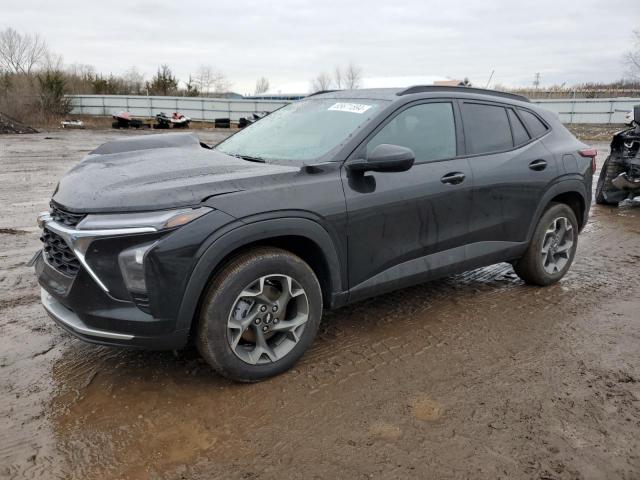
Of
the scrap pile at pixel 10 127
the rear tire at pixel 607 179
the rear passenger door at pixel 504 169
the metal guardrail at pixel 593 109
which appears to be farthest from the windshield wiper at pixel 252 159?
the metal guardrail at pixel 593 109

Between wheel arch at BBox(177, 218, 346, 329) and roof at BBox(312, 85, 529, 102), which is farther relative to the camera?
roof at BBox(312, 85, 529, 102)

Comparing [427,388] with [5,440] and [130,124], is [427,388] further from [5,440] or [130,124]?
[130,124]

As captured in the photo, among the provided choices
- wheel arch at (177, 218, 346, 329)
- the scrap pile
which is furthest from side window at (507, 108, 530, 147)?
the scrap pile

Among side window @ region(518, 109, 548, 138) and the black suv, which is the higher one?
side window @ region(518, 109, 548, 138)

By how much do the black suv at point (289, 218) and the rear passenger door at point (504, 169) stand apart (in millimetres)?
14

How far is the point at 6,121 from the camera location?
25875mm

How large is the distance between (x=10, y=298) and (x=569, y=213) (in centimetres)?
494

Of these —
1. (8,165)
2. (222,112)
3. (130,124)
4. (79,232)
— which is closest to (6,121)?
(130,124)

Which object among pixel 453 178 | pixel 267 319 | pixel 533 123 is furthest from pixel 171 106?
pixel 267 319

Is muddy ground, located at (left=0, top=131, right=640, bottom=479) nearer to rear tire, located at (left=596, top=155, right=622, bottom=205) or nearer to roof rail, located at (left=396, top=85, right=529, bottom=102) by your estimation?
roof rail, located at (left=396, top=85, right=529, bottom=102)

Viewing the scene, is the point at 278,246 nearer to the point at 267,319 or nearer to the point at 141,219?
the point at 267,319

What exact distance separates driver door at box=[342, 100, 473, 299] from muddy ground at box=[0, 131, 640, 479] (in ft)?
1.68

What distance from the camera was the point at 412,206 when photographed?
3588 mm

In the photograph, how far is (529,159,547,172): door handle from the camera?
174 inches
